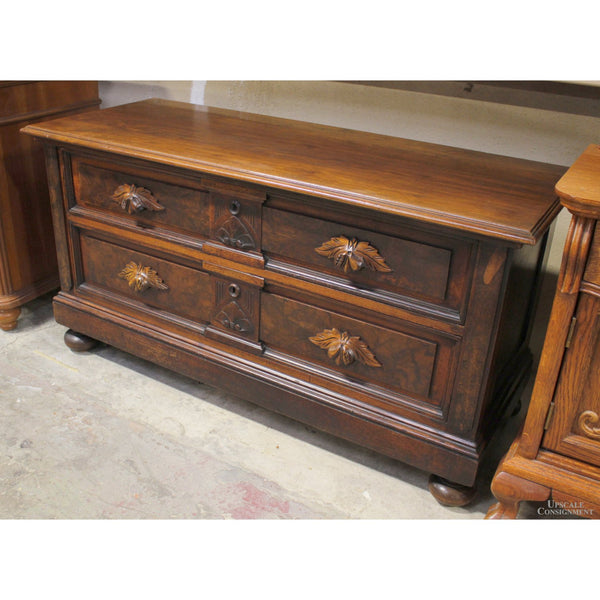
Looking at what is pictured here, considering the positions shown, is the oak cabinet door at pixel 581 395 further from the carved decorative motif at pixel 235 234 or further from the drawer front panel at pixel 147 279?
the drawer front panel at pixel 147 279

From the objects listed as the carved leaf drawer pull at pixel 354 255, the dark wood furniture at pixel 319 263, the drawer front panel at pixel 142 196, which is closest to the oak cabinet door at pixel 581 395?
the dark wood furniture at pixel 319 263

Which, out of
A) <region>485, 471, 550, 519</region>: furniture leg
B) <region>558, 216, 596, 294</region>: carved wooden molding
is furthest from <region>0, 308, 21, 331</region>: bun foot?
<region>558, 216, 596, 294</region>: carved wooden molding

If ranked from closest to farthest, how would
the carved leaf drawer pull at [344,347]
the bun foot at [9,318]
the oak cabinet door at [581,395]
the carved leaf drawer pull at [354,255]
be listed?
the oak cabinet door at [581,395] < the carved leaf drawer pull at [354,255] < the carved leaf drawer pull at [344,347] < the bun foot at [9,318]

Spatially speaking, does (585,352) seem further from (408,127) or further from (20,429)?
(20,429)

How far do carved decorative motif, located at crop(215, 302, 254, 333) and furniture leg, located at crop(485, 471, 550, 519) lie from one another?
74 cm

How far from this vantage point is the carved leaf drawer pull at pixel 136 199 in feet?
5.90

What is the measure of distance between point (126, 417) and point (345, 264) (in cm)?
84

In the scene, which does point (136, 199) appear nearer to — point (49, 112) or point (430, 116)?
point (49, 112)

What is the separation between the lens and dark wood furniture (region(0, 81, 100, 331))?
6.92ft

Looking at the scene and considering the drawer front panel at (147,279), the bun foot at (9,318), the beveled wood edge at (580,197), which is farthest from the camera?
the bun foot at (9,318)

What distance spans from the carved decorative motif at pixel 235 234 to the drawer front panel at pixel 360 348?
0.47 ft

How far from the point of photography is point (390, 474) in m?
1.77

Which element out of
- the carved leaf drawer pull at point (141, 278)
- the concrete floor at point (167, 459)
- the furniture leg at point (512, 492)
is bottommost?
the concrete floor at point (167, 459)

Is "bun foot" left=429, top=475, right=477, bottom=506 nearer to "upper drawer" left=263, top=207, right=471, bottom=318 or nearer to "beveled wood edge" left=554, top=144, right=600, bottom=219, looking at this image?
"upper drawer" left=263, top=207, right=471, bottom=318
